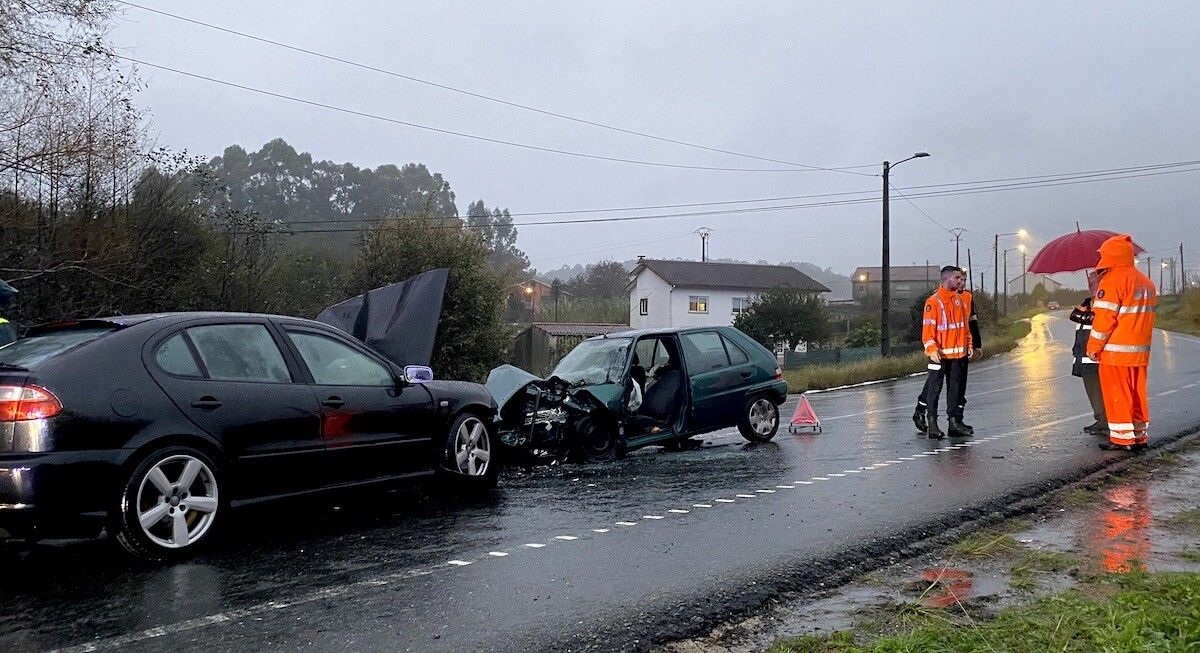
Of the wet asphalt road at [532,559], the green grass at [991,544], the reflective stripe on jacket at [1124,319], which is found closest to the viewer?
the wet asphalt road at [532,559]

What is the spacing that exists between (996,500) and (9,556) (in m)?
6.32

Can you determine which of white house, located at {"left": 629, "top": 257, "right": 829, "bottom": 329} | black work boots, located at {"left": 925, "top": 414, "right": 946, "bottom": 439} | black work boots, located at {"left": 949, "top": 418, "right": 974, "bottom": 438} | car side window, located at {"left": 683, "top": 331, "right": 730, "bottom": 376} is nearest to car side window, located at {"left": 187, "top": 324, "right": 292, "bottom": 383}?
car side window, located at {"left": 683, "top": 331, "right": 730, "bottom": 376}

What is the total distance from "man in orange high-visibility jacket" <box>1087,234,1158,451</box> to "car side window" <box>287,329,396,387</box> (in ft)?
21.9

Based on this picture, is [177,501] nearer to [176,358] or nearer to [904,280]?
[176,358]

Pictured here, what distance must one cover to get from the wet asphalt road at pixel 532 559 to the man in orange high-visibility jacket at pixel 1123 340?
0.37 metres

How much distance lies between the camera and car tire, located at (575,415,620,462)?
370 inches

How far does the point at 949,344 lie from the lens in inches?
435

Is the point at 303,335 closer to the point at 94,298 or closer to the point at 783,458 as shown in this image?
the point at 783,458

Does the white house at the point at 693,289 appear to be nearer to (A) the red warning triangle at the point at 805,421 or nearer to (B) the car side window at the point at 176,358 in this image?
(A) the red warning triangle at the point at 805,421

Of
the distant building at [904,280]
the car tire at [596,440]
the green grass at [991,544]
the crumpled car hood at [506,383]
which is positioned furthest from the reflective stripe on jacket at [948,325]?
the distant building at [904,280]

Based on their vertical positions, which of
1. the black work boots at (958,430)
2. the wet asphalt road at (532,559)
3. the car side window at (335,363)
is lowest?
the wet asphalt road at (532,559)

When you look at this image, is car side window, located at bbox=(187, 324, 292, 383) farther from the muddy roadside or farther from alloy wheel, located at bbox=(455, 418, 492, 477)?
the muddy roadside

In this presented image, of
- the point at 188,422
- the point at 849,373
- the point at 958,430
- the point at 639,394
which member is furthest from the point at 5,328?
the point at 849,373

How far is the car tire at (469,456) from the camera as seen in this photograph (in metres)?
7.41
